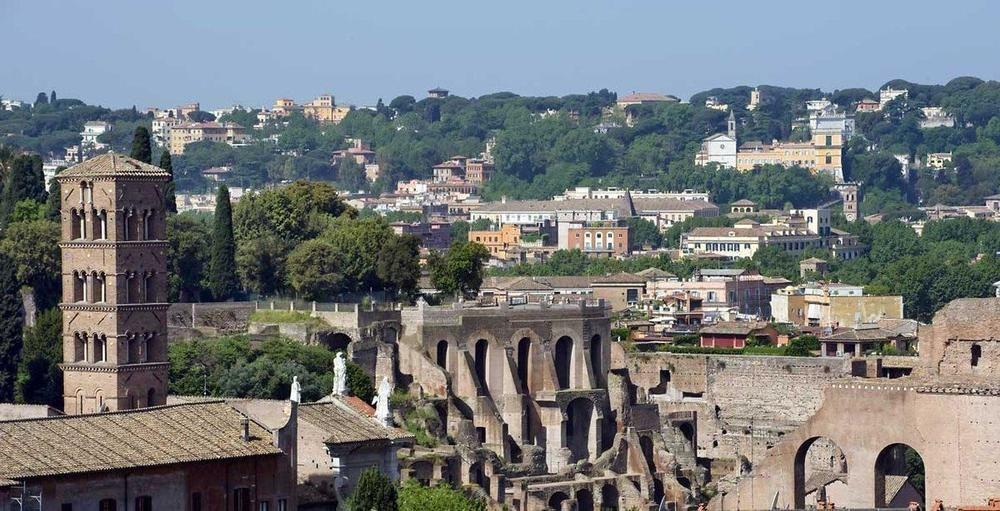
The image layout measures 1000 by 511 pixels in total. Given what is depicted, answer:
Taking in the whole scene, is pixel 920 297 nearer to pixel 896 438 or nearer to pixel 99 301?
pixel 896 438

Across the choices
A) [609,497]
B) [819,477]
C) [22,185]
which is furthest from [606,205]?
[819,477]

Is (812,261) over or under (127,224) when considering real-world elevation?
under

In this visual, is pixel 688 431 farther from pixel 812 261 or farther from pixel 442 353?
pixel 812 261

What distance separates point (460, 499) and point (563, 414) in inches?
686

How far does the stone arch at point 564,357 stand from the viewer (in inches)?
2810

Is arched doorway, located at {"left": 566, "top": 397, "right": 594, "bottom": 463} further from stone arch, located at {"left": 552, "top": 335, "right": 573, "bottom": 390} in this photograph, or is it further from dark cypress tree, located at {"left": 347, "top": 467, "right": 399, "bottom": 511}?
dark cypress tree, located at {"left": 347, "top": 467, "right": 399, "bottom": 511}

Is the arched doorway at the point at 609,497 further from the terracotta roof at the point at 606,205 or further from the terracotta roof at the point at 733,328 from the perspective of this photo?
the terracotta roof at the point at 606,205

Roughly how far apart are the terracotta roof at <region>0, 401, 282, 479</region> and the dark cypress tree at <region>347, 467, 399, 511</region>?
1.46m

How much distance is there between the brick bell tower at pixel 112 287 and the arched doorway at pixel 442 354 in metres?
14.4

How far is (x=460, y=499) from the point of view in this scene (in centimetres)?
5222

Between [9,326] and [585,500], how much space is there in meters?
13.0

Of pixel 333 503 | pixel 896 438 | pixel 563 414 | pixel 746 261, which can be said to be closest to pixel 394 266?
pixel 563 414

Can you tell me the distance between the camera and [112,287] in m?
54.2

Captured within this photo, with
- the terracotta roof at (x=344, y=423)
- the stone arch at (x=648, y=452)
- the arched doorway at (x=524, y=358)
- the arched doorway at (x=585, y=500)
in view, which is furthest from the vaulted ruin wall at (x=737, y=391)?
the terracotta roof at (x=344, y=423)
